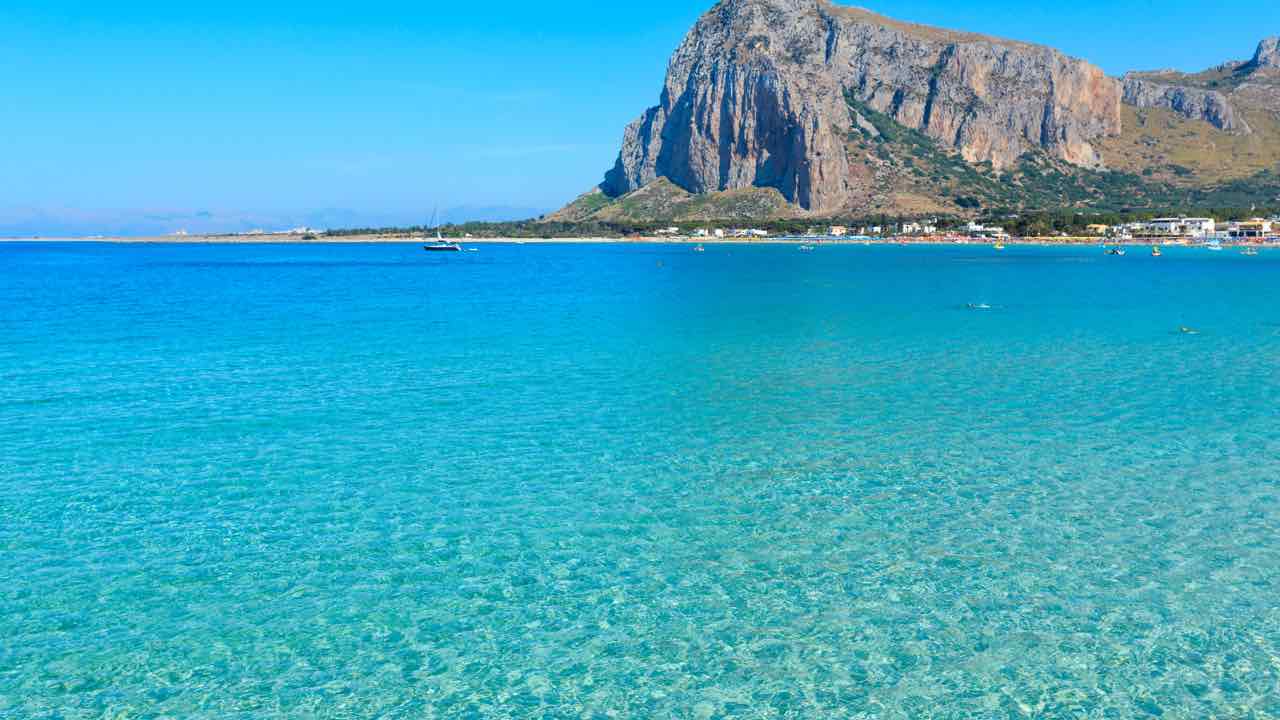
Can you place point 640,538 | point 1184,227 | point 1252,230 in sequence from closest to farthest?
point 640,538 < point 1252,230 < point 1184,227

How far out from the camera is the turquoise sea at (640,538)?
10.0 meters

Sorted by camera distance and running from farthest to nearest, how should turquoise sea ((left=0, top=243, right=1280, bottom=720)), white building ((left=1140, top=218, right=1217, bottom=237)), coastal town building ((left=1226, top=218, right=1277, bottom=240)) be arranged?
white building ((left=1140, top=218, right=1217, bottom=237)), coastal town building ((left=1226, top=218, right=1277, bottom=240)), turquoise sea ((left=0, top=243, right=1280, bottom=720))

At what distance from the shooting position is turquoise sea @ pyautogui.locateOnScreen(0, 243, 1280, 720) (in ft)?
32.9

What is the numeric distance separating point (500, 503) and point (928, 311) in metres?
40.5

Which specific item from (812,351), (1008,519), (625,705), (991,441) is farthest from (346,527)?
(812,351)

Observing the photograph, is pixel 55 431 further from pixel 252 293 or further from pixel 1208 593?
pixel 252 293

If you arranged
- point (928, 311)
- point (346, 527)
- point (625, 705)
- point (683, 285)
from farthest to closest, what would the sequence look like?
point (683, 285)
point (928, 311)
point (346, 527)
point (625, 705)

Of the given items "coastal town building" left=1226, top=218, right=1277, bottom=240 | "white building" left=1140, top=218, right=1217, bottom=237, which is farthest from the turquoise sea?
"white building" left=1140, top=218, right=1217, bottom=237

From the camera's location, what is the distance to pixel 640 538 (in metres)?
14.1

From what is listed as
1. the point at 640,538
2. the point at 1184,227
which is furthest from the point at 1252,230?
the point at 640,538

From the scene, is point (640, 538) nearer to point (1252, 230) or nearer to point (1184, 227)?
point (1252, 230)

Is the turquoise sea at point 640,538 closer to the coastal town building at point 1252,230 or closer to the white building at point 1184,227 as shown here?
the coastal town building at point 1252,230

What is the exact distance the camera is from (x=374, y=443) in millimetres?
19688

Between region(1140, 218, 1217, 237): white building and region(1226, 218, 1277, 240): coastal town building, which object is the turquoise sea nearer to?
region(1226, 218, 1277, 240): coastal town building
